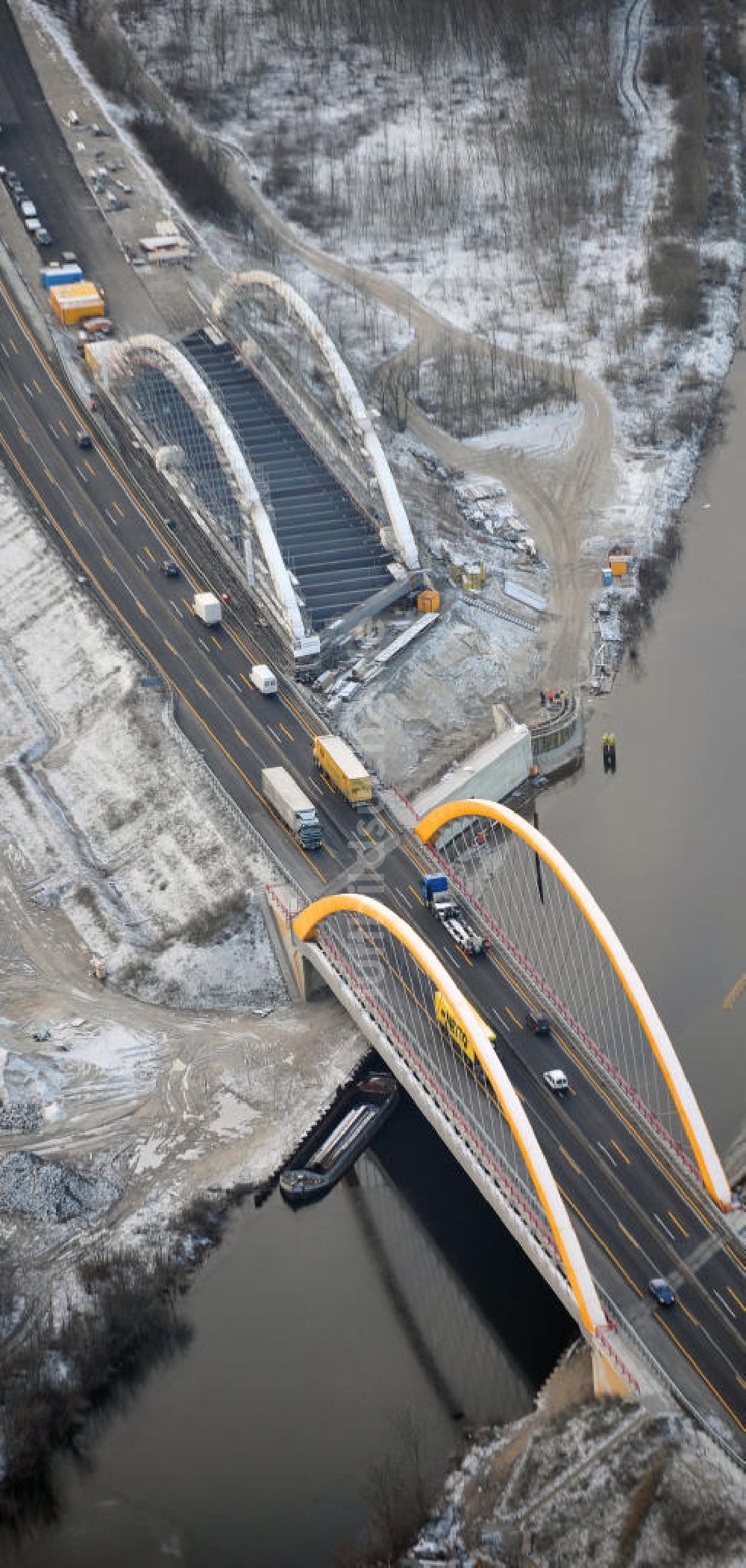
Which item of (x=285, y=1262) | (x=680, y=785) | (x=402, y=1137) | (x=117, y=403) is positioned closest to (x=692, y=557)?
(x=680, y=785)

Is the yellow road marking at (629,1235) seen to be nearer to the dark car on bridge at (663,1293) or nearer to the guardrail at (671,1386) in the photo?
the dark car on bridge at (663,1293)

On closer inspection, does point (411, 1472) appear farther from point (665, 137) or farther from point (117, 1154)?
point (665, 137)

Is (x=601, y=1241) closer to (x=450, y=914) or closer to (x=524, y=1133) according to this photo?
(x=524, y=1133)

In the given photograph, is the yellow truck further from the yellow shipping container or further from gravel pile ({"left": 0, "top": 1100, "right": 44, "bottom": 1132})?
the yellow shipping container

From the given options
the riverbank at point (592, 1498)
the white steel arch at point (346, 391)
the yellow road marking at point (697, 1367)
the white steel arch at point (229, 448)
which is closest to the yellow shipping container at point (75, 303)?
the white steel arch at point (229, 448)

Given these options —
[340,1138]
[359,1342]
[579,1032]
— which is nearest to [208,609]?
[340,1138]

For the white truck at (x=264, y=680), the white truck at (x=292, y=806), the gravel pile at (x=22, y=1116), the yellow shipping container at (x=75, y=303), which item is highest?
the yellow shipping container at (x=75, y=303)
